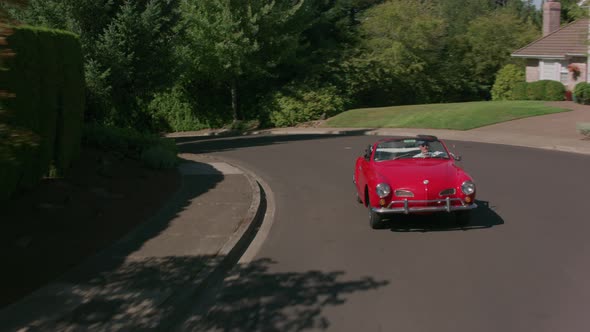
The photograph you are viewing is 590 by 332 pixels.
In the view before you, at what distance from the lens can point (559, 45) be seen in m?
41.8

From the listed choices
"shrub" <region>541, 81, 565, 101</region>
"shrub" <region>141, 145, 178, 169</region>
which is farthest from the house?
"shrub" <region>141, 145, 178, 169</region>

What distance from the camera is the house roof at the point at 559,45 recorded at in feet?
132

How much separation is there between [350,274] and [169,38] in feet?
65.7

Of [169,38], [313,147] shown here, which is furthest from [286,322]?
[169,38]

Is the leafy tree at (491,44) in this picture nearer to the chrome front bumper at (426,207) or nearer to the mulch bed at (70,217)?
the mulch bed at (70,217)

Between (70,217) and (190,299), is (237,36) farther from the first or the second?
(190,299)

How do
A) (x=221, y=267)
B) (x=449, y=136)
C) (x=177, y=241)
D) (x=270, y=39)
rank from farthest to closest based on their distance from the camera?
(x=270, y=39), (x=449, y=136), (x=177, y=241), (x=221, y=267)

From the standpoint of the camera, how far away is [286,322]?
6.62 m

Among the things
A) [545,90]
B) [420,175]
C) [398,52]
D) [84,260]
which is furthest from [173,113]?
[84,260]

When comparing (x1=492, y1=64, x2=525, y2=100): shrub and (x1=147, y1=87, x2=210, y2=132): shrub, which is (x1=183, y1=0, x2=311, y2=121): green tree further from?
(x1=492, y1=64, x2=525, y2=100): shrub

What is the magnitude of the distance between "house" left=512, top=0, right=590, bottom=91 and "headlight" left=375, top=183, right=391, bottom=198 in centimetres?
3117

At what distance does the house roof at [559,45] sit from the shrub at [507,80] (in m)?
1.92

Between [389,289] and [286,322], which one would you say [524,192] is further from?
[286,322]

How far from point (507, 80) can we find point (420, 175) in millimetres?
37269
